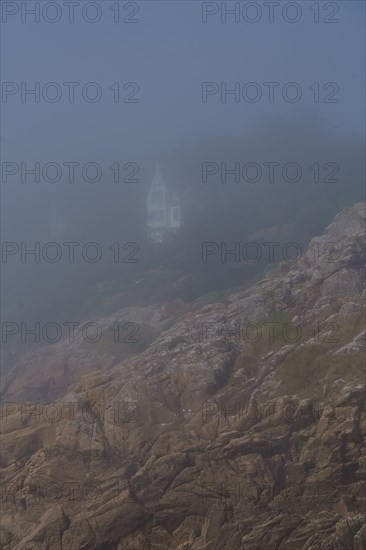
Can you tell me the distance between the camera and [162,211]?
27.2 meters

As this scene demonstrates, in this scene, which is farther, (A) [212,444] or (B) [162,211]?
(B) [162,211]

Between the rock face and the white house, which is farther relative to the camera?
the white house

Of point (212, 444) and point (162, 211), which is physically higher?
point (162, 211)

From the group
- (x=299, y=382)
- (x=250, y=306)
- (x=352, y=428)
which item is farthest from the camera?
(x=250, y=306)

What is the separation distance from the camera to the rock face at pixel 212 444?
12453 millimetres

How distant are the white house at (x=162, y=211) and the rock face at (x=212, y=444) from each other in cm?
962

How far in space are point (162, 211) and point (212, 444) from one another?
52.1 feet

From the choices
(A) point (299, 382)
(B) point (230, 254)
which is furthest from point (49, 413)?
(B) point (230, 254)

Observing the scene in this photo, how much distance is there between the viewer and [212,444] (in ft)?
45.2

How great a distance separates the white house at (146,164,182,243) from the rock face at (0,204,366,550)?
9.62 metres

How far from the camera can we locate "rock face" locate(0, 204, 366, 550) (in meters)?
12.5

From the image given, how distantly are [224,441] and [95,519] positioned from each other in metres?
3.92

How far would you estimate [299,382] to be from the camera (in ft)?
48.2

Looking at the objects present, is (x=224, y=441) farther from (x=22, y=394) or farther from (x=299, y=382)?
(x=22, y=394)
